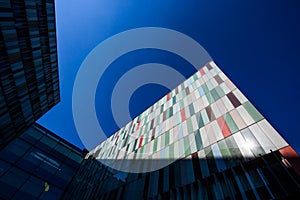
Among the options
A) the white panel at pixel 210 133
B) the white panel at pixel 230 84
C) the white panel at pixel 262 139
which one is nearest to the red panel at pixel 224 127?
the white panel at pixel 210 133

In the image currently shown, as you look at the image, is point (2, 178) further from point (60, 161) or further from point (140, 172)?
point (140, 172)

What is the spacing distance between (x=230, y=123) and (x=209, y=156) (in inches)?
179

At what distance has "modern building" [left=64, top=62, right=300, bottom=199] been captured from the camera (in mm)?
10164

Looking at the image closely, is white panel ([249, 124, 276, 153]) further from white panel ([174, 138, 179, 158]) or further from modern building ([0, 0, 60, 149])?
modern building ([0, 0, 60, 149])

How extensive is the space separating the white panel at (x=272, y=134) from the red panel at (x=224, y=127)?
292 centimetres

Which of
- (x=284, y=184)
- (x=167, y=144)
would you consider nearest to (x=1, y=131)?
(x=167, y=144)

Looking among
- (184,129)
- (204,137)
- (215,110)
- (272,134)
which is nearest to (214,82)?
(215,110)

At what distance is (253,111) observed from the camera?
15.2m

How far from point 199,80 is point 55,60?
39.5 meters

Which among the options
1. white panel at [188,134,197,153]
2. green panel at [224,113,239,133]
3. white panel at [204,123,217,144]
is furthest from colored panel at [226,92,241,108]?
white panel at [188,134,197,153]

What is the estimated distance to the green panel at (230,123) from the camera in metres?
15.1

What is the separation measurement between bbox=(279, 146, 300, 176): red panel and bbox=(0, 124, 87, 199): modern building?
1672 inches

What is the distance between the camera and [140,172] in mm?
20469

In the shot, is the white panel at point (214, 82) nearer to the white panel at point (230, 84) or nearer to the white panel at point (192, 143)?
the white panel at point (230, 84)
